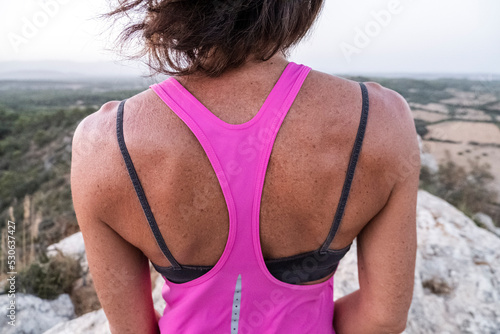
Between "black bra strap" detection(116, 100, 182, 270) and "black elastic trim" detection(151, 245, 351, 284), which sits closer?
"black bra strap" detection(116, 100, 182, 270)

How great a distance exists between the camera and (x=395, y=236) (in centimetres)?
99

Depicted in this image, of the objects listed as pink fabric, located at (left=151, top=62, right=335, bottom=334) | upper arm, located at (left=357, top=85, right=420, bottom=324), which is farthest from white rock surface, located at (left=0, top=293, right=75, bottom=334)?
upper arm, located at (left=357, top=85, right=420, bottom=324)

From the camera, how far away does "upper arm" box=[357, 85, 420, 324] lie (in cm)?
84

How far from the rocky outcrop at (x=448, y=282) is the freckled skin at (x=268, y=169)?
1.87 meters

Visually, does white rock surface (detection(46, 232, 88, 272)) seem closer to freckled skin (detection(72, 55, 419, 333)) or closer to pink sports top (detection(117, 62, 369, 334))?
pink sports top (detection(117, 62, 369, 334))

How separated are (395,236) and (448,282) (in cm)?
232

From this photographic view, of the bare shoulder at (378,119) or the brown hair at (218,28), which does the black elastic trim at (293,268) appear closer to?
the bare shoulder at (378,119)

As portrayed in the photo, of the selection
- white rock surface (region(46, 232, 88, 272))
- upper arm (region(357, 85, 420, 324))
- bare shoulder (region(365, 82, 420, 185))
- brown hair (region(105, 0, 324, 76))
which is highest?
brown hair (region(105, 0, 324, 76))

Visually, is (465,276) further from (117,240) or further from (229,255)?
(117,240)

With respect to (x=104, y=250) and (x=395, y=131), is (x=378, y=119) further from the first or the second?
(x=104, y=250)

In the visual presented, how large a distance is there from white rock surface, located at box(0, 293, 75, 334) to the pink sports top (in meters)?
2.92

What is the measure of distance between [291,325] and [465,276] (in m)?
2.51

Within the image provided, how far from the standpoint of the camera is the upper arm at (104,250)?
0.81 meters

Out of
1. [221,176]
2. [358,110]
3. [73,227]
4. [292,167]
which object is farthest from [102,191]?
[73,227]
